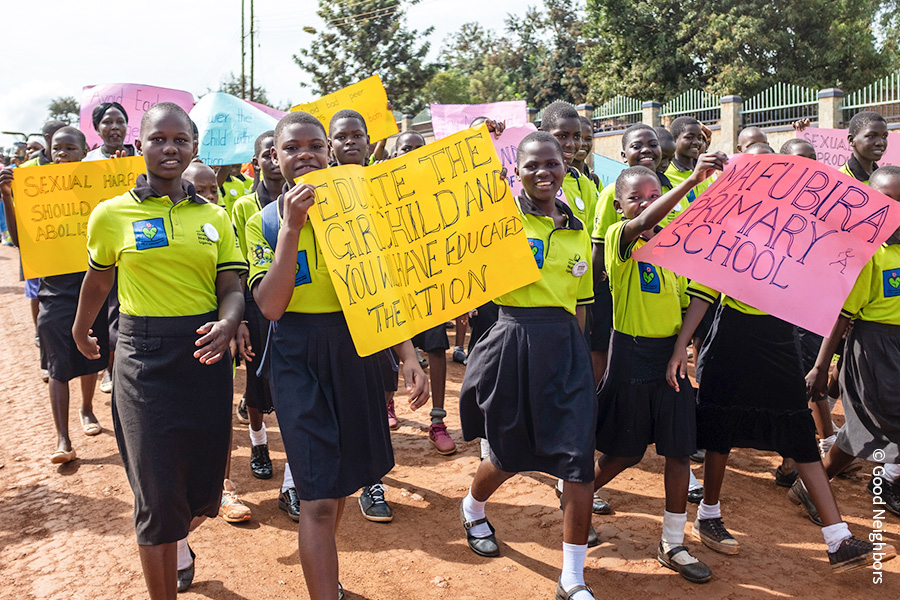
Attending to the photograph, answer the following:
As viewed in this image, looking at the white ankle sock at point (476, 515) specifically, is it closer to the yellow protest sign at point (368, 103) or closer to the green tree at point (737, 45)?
the yellow protest sign at point (368, 103)

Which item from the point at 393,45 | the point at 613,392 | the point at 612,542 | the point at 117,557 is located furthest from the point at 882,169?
the point at 393,45

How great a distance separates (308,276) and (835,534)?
2.70m

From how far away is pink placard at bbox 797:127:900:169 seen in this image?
7.47 meters

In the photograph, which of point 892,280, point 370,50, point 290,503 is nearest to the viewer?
point 892,280

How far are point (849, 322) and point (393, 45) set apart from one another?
37.7 metres

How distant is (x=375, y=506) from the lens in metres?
4.55

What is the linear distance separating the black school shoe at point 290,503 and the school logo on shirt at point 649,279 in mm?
2270

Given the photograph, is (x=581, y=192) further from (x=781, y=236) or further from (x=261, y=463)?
(x=261, y=463)

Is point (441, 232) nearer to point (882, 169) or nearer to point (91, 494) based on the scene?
point (882, 169)

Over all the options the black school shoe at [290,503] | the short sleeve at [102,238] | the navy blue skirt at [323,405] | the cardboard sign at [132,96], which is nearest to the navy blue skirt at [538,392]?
the navy blue skirt at [323,405]

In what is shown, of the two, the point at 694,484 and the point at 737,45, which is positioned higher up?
the point at 737,45

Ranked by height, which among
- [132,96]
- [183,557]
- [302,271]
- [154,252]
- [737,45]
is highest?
[737,45]

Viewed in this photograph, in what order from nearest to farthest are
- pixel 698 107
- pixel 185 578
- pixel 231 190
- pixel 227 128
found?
1. pixel 185 578
2. pixel 231 190
3. pixel 227 128
4. pixel 698 107

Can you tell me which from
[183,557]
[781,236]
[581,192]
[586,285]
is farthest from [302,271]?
[581,192]
